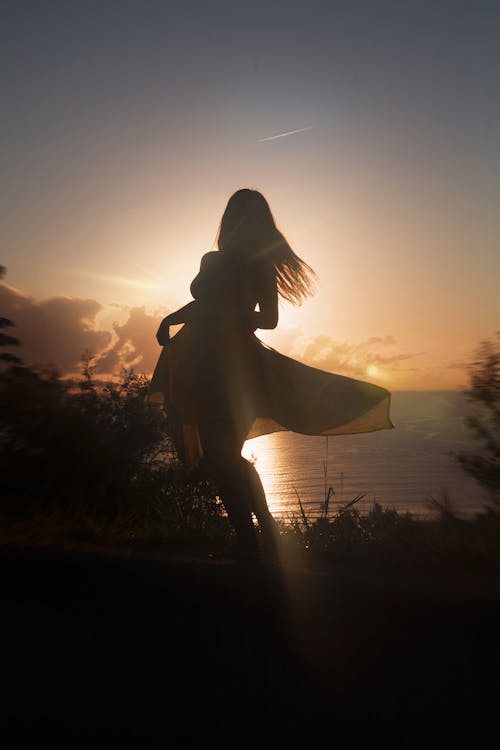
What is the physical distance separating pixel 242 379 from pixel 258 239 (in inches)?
30.4

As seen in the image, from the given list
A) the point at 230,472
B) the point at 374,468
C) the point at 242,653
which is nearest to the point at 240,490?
the point at 230,472

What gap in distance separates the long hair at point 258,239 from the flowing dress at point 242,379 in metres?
0.14

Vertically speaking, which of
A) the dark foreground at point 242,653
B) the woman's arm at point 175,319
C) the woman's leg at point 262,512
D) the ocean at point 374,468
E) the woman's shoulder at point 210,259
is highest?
the ocean at point 374,468

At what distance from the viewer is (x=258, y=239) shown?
2902 mm

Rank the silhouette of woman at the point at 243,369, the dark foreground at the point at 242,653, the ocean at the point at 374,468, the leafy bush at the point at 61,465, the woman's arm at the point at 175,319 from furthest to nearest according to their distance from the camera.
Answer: the ocean at the point at 374,468
the leafy bush at the point at 61,465
the woman's arm at the point at 175,319
the silhouette of woman at the point at 243,369
the dark foreground at the point at 242,653

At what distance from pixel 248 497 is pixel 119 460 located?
1.54 m

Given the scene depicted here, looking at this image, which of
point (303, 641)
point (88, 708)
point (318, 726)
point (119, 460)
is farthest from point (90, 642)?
point (119, 460)

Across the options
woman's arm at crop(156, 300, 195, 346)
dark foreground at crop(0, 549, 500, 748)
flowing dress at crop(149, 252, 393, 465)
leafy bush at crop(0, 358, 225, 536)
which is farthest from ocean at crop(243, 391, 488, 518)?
dark foreground at crop(0, 549, 500, 748)

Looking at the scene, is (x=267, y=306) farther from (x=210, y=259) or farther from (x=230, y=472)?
(x=230, y=472)

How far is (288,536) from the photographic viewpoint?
9.94 ft

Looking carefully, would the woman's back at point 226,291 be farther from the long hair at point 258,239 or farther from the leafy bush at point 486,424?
the leafy bush at point 486,424

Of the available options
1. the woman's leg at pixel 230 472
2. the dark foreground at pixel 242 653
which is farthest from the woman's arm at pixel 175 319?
the dark foreground at pixel 242 653

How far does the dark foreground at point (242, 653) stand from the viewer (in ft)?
4.52

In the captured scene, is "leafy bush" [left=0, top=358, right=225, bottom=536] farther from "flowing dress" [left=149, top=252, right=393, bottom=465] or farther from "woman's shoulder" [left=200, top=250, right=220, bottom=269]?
"woman's shoulder" [left=200, top=250, right=220, bottom=269]
